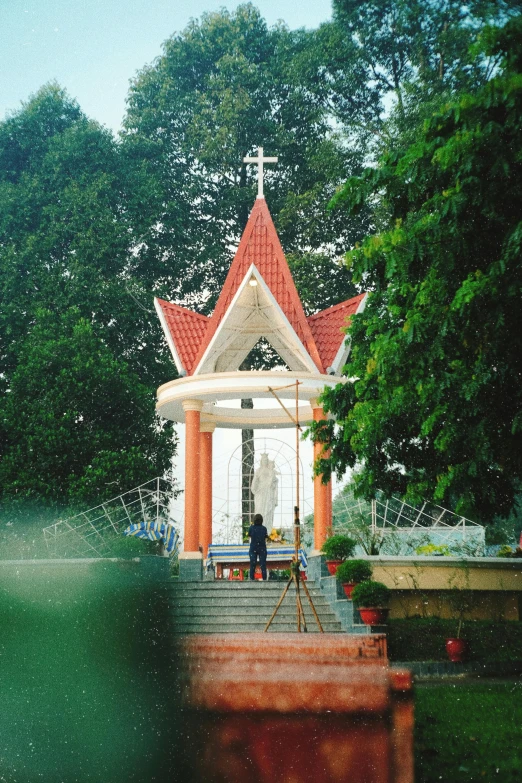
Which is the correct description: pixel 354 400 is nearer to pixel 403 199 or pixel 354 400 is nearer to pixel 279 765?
pixel 403 199

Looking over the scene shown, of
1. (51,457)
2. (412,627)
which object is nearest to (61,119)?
(51,457)

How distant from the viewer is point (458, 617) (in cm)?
1480

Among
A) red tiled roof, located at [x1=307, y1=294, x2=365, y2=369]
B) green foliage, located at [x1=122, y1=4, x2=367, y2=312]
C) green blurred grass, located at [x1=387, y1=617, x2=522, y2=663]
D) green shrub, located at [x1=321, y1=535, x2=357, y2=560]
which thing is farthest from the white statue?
green foliage, located at [x1=122, y1=4, x2=367, y2=312]

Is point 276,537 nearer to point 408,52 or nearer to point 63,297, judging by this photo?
point 63,297

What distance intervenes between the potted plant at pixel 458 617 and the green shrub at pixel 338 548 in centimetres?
197

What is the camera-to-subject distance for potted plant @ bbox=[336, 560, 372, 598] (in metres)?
13.5

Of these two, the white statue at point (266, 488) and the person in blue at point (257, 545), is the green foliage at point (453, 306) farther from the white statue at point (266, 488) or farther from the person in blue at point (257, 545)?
the white statue at point (266, 488)

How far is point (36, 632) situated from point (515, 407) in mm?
7707

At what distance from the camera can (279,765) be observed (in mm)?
1394

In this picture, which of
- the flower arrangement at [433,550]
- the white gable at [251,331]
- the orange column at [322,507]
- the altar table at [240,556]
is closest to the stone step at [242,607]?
the orange column at [322,507]

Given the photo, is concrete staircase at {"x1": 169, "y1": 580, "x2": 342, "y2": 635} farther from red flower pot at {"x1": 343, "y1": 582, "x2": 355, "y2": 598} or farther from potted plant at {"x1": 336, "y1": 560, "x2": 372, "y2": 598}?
potted plant at {"x1": 336, "y1": 560, "x2": 372, "y2": 598}

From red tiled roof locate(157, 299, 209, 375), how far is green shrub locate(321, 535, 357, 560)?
520cm

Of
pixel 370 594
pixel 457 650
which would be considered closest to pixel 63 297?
pixel 370 594

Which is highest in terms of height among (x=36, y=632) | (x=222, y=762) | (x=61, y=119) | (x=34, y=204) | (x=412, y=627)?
(x=61, y=119)
